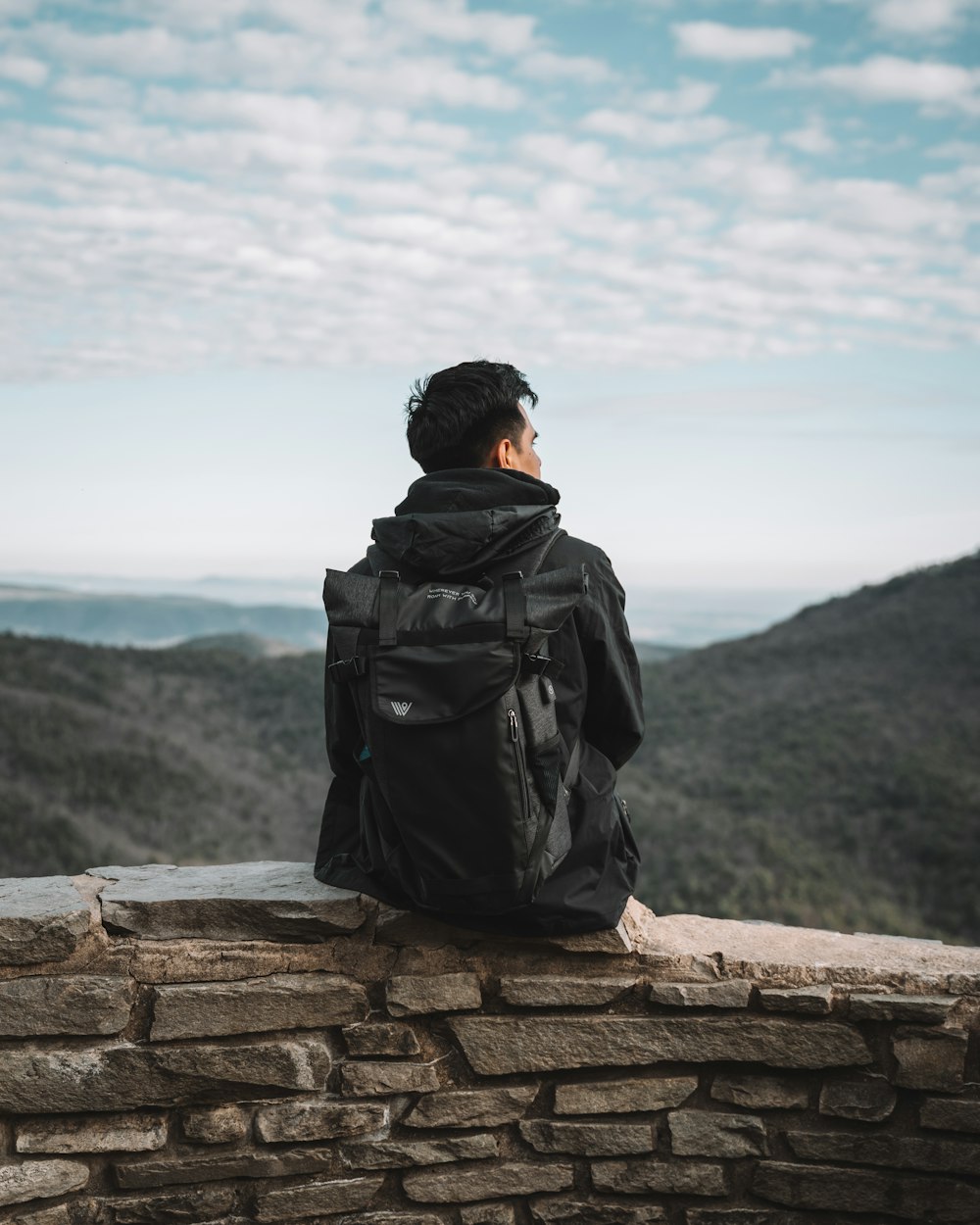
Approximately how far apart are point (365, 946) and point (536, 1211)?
0.75 m

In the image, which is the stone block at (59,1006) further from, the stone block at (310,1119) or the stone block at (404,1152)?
the stone block at (404,1152)

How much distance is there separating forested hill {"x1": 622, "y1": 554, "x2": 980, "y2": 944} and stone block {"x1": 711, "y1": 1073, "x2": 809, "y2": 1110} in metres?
13.3

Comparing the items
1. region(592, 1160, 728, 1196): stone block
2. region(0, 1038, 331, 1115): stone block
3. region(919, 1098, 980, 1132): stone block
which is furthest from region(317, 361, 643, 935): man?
region(919, 1098, 980, 1132): stone block

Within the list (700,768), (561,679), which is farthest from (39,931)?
(700,768)

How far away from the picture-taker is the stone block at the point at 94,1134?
2541 millimetres

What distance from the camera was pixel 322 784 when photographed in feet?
68.1

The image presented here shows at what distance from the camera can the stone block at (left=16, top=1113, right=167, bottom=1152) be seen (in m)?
2.54

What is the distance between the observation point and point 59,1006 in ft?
8.34

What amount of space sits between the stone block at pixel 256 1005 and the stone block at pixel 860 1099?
3.68 ft

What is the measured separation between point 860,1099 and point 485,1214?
0.93 m

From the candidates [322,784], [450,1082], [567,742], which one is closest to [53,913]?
[450,1082]

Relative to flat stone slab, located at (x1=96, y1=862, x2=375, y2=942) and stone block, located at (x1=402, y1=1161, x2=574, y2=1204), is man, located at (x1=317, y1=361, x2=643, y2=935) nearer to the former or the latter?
flat stone slab, located at (x1=96, y1=862, x2=375, y2=942)

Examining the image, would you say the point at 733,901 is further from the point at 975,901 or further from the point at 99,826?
the point at 99,826

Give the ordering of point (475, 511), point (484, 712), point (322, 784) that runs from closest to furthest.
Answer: point (484, 712), point (475, 511), point (322, 784)
